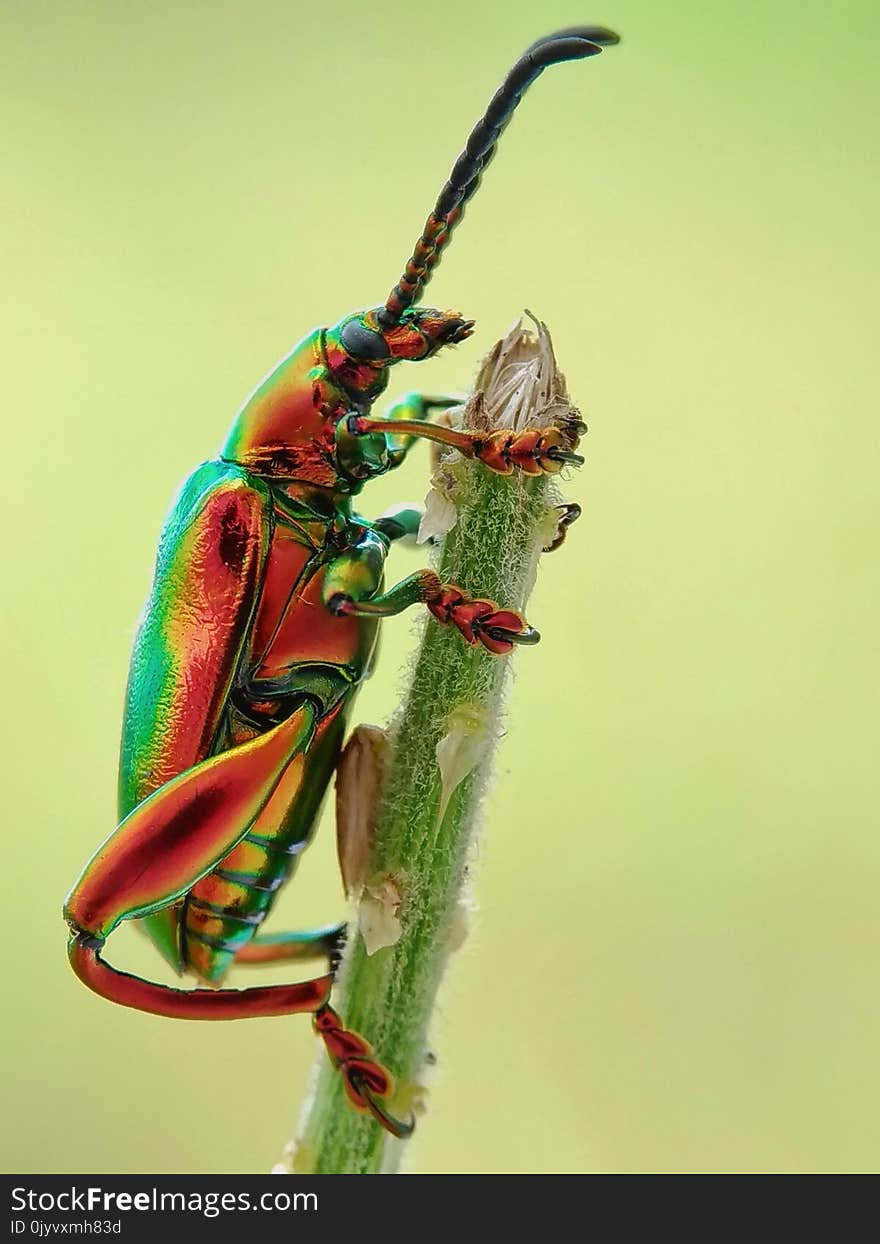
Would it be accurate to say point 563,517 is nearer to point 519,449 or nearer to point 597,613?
point 519,449

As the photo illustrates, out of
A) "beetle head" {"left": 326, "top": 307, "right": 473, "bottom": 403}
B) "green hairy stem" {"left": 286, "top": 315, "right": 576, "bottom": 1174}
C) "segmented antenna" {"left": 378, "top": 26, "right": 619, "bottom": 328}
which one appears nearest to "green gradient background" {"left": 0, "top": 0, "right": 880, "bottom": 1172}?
"beetle head" {"left": 326, "top": 307, "right": 473, "bottom": 403}

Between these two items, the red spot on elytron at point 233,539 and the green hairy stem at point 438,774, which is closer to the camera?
Result: the green hairy stem at point 438,774

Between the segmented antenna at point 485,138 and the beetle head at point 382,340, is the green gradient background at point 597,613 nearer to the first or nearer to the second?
the beetle head at point 382,340

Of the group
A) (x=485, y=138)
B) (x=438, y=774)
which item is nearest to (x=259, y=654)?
(x=438, y=774)

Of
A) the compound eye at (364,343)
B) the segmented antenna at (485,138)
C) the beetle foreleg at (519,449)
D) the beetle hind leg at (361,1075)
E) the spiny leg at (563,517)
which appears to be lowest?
the beetle hind leg at (361,1075)

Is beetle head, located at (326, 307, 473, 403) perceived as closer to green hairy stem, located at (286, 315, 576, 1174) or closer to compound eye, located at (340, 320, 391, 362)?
compound eye, located at (340, 320, 391, 362)

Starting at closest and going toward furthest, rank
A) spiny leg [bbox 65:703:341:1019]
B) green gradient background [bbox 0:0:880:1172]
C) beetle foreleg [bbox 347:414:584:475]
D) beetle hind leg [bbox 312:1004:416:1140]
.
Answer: beetle foreleg [bbox 347:414:584:475] < beetle hind leg [bbox 312:1004:416:1140] < spiny leg [bbox 65:703:341:1019] < green gradient background [bbox 0:0:880:1172]

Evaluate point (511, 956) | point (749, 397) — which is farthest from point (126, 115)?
point (511, 956)

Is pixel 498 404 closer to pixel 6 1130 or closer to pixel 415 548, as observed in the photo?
pixel 415 548

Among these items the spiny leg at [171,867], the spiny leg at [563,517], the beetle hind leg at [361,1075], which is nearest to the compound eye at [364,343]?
the spiny leg at [563,517]
